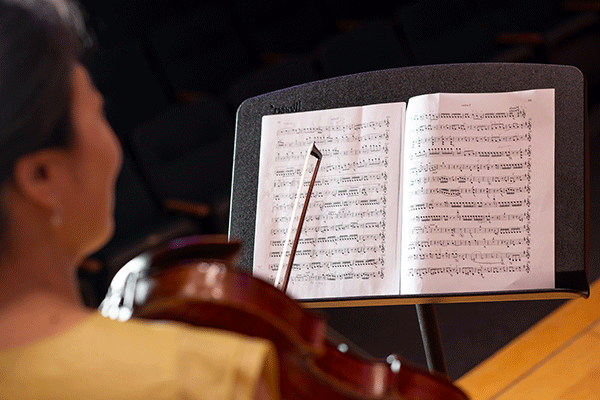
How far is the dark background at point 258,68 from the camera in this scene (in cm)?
208

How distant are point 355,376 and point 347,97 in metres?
0.64

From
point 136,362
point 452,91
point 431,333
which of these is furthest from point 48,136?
point 431,333

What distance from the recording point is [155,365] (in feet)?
1.47

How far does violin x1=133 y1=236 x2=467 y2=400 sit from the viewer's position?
2.03ft

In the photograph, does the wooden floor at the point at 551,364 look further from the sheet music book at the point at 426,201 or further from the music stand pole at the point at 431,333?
the sheet music book at the point at 426,201

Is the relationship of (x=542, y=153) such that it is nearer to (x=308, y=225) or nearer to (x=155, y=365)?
(x=308, y=225)

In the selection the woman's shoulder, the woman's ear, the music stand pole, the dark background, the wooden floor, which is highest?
the dark background

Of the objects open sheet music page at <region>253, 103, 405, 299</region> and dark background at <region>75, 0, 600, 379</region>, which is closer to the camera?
open sheet music page at <region>253, 103, 405, 299</region>

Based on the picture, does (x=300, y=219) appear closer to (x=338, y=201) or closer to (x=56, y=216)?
(x=338, y=201)

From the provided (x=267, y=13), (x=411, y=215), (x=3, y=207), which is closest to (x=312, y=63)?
(x=267, y=13)

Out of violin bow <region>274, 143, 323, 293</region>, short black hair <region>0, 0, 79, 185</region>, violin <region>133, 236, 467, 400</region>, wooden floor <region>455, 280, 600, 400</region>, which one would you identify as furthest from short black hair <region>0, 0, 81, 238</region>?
wooden floor <region>455, 280, 600, 400</region>

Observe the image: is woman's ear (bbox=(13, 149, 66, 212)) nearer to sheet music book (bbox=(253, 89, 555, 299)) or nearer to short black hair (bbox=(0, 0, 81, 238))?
short black hair (bbox=(0, 0, 81, 238))

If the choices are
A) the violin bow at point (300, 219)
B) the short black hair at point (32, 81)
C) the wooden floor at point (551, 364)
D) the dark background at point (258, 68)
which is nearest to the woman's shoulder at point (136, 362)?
the short black hair at point (32, 81)

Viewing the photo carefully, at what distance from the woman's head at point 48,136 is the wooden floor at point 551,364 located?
50.6 inches
